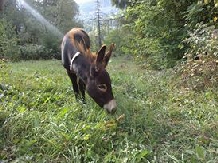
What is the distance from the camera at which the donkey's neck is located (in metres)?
4.64

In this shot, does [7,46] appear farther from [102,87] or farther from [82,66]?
[102,87]

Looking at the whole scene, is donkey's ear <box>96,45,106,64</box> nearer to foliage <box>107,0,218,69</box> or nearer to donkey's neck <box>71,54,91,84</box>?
donkey's neck <box>71,54,91,84</box>

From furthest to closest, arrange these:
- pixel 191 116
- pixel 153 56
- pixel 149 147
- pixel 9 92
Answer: pixel 153 56, pixel 9 92, pixel 191 116, pixel 149 147

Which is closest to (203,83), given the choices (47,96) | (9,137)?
(47,96)

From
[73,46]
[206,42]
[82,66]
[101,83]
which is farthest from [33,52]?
[101,83]

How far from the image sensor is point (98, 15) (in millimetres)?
39594

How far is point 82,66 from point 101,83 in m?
0.61

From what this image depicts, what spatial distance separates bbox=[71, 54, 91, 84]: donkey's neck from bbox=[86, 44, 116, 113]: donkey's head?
0.59ft

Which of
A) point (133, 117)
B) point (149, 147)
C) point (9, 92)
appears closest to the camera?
point (149, 147)

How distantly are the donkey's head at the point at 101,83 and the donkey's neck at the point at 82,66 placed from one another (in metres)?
0.18

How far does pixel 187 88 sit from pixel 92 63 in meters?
2.58

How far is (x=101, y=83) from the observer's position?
169 inches

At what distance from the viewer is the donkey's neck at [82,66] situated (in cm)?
464

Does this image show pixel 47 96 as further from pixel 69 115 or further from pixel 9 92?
pixel 69 115
